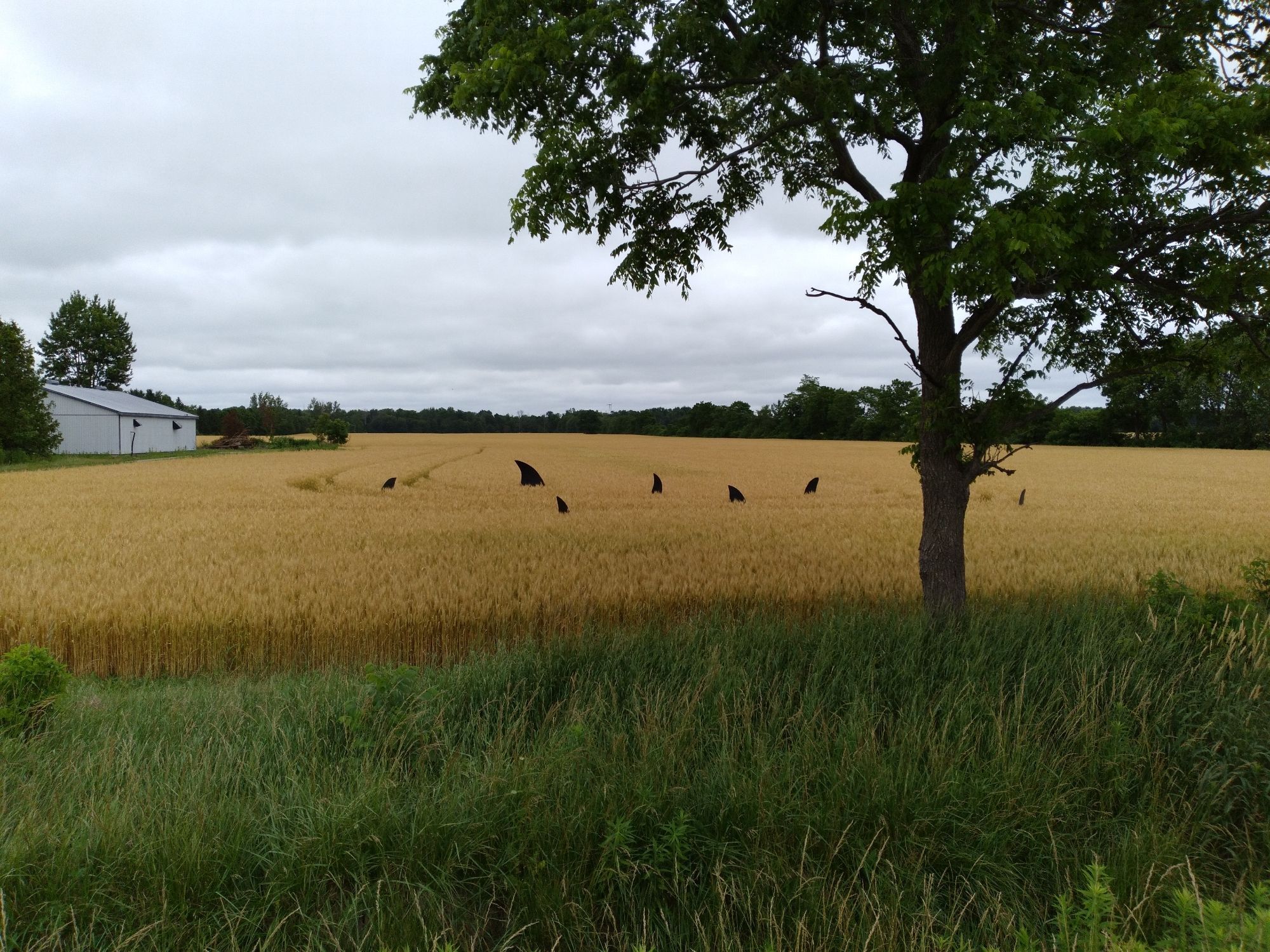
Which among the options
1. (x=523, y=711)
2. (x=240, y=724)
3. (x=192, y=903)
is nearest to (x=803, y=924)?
(x=523, y=711)

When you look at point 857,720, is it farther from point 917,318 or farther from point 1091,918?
point 917,318

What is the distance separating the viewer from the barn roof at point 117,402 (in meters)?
49.2

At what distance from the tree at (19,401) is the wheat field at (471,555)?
53.3 feet

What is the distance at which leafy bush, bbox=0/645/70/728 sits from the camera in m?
4.42

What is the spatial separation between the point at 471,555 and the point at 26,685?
20.8 ft

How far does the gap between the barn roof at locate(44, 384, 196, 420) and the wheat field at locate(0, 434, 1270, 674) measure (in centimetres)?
2943

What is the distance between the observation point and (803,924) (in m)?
2.60

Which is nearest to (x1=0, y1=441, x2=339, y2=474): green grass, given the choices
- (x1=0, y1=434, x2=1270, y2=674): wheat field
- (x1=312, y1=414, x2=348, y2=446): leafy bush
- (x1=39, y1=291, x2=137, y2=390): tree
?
(x1=312, y1=414, x2=348, y2=446): leafy bush

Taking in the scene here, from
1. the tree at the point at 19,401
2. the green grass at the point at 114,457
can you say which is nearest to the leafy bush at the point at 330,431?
the green grass at the point at 114,457

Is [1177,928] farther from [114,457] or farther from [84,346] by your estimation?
[84,346]

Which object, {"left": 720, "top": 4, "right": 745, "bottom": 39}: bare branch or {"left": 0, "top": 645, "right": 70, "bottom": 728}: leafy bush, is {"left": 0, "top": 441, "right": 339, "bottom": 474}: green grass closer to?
{"left": 0, "top": 645, "right": 70, "bottom": 728}: leafy bush

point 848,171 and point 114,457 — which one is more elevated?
point 848,171

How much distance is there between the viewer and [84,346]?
76.3 meters

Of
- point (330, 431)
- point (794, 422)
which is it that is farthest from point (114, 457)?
point (794, 422)
